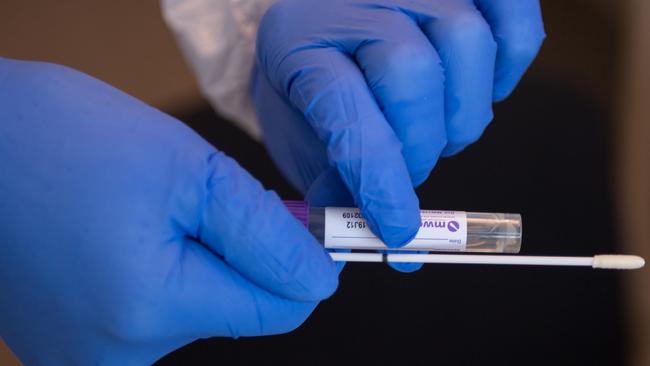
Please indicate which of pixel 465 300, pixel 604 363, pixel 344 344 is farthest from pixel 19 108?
pixel 604 363

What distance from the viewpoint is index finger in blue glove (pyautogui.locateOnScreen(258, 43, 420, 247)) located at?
814 mm

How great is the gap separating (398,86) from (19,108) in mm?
485

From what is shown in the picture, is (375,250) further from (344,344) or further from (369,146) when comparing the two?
(344,344)

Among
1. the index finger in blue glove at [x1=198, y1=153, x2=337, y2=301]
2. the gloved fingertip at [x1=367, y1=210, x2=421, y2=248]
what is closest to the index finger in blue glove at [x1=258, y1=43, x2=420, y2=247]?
the gloved fingertip at [x1=367, y1=210, x2=421, y2=248]

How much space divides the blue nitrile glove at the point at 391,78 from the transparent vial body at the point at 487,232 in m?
0.07

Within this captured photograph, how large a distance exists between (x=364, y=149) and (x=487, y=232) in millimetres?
227

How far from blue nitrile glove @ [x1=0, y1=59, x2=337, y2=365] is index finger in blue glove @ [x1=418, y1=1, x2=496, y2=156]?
0.33 metres

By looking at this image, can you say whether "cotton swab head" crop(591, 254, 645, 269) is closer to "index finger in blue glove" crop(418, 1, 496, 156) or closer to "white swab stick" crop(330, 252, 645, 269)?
"white swab stick" crop(330, 252, 645, 269)

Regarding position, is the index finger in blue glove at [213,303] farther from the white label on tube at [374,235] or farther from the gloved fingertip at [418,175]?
the gloved fingertip at [418,175]

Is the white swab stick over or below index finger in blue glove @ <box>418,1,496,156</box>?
below

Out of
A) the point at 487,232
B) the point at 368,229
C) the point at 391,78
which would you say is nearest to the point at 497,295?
the point at 487,232

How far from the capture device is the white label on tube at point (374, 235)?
851 millimetres

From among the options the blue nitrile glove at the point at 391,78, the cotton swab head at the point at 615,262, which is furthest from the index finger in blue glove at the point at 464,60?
the cotton swab head at the point at 615,262

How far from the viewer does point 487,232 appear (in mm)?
883
